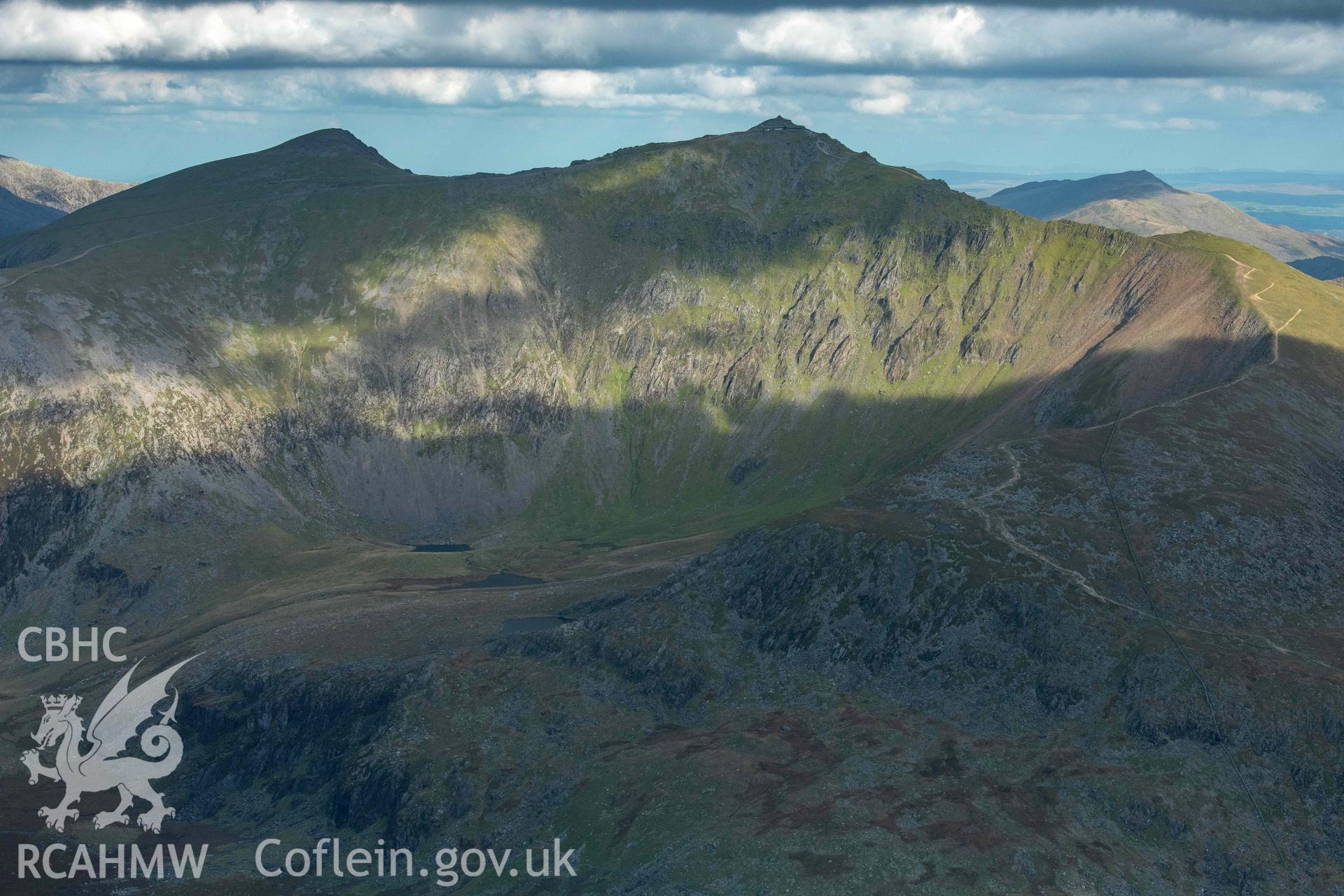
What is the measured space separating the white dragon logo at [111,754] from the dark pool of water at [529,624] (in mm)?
43569

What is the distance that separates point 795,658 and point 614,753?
2418 cm

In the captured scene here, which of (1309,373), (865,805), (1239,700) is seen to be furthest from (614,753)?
(1309,373)

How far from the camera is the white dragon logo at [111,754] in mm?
127750

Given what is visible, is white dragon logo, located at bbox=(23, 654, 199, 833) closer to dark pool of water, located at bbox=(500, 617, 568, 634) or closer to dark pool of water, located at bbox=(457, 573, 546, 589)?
dark pool of water, located at bbox=(500, 617, 568, 634)

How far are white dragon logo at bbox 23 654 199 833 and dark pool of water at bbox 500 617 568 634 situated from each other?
1715 inches

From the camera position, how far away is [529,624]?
15212cm

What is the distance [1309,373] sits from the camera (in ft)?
565

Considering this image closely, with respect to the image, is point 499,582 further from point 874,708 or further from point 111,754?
point 874,708

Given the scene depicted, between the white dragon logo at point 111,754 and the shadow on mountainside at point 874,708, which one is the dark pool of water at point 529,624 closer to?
the shadow on mountainside at point 874,708

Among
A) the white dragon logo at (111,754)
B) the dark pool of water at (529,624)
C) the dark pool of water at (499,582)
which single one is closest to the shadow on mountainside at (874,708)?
the white dragon logo at (111,754)

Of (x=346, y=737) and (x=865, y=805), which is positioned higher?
(x=865, y=805)

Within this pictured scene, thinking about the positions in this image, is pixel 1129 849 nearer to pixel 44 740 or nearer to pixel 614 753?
pixel 614 753

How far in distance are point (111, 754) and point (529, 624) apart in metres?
56.8

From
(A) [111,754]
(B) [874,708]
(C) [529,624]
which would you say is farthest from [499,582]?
(B) [874,708]
